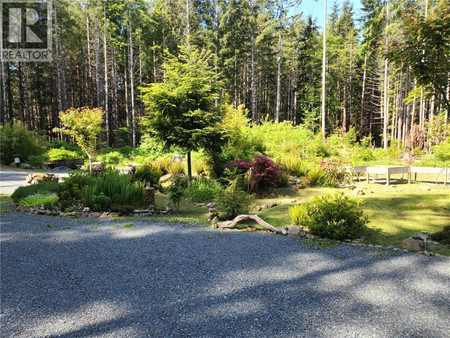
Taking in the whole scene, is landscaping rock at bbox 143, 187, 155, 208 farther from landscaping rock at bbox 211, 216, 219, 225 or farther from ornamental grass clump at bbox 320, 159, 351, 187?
ornamental grass clump at bbox 320, 159, 351, 187

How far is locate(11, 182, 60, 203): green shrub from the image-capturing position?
6.11 m

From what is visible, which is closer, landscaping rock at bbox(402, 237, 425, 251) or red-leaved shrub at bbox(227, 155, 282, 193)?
landscaping rock at bbox(402, 237, 425, 251)

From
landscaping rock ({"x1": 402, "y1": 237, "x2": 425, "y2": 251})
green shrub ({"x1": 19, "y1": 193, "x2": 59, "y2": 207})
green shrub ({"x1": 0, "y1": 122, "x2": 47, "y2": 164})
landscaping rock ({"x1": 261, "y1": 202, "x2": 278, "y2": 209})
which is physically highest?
green shrub ({"x1": 0, "y1": 122, "x2": 47, "y2": 164})

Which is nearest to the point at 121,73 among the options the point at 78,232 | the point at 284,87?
the point at 284,87

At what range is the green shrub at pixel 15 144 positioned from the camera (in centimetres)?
1278

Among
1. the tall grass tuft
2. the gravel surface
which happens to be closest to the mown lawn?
the tall grass tuft

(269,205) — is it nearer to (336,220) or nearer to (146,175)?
(336,220)

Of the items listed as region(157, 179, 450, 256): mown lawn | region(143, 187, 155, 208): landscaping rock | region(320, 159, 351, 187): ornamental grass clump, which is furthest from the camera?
region(320, 159, 351, 187): ornamental grass clump

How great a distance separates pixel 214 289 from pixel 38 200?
5438mm

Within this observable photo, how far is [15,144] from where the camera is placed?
12938 millimetres

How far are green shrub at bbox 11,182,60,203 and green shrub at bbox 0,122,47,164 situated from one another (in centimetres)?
891

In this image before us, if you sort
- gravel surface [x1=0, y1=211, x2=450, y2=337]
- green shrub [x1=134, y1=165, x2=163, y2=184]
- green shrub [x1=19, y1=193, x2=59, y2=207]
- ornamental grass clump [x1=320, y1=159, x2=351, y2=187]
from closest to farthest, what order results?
1. gravel surface [x1=0, y1=211, x2=450, y2=337]
2. green shrub [x1=19, y1=193, x2=59, y2=207]
3. ornamental grass clump [x1=320, y1=159, x2=351, y2=187]
4. green shrub [x1=134, y1=165, x2=163, y2=184]

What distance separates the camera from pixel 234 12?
71.8ft

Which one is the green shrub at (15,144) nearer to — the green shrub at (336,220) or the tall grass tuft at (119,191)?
the tall grass tuft at (119,191)
